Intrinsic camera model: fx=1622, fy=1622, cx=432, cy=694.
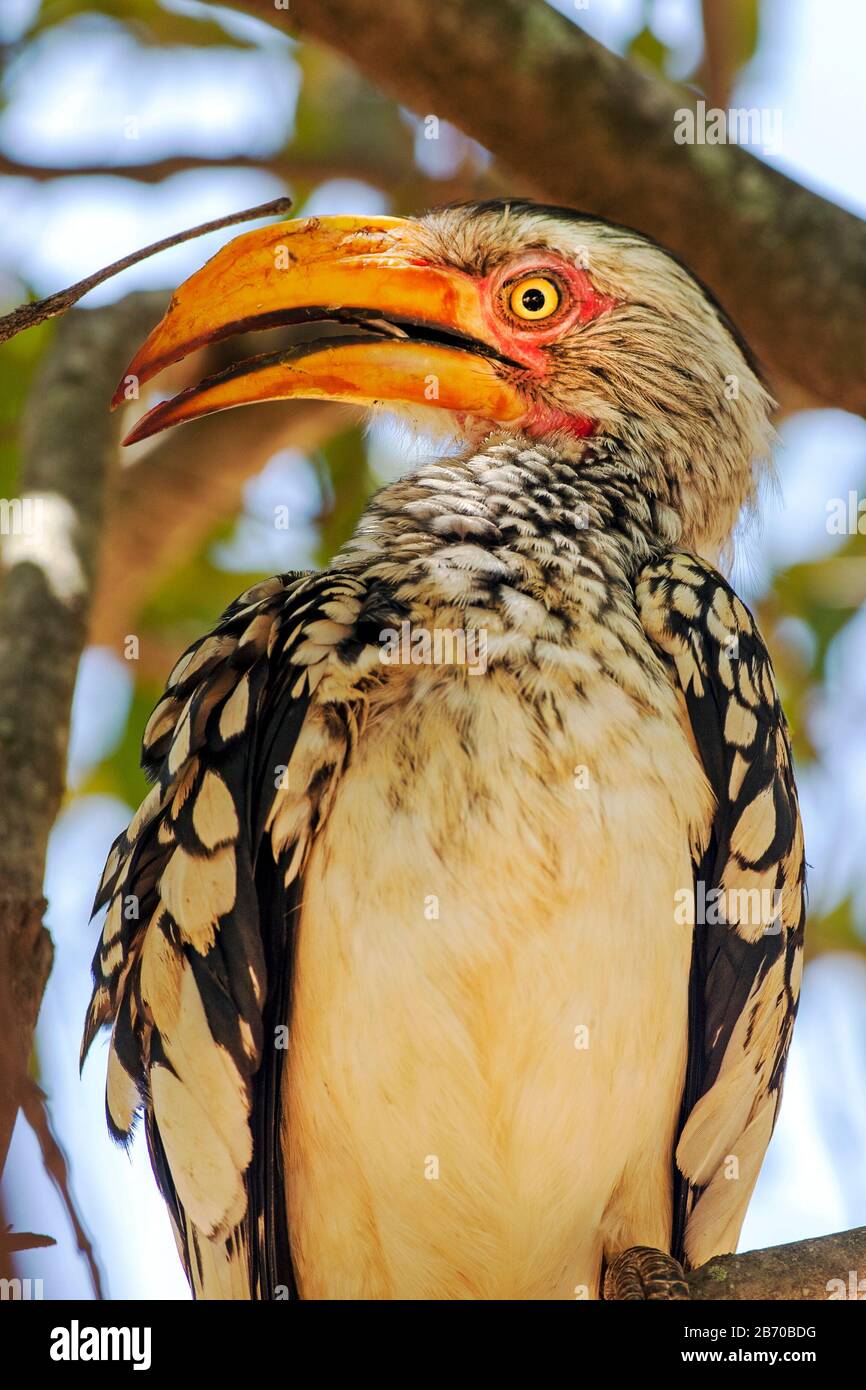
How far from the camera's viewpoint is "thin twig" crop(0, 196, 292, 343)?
2301 millimetres

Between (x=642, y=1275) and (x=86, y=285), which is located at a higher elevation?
(x=86, y=285)

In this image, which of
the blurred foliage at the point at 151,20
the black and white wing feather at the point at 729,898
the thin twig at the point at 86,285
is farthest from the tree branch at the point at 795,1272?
the blurred foliage at the point at 151,20

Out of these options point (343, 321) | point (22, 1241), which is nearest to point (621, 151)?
point (343, 321)

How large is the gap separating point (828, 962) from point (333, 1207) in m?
3.42

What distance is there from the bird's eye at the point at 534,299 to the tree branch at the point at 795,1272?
2.43 meters

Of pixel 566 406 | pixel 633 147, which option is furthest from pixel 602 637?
pixel 633 147

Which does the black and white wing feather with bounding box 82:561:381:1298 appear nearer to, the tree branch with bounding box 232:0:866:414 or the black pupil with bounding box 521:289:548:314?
the black pupil with bounding box 521:289:548:314

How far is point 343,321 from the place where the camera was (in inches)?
155

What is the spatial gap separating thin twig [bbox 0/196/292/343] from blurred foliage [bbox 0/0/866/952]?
3.40m

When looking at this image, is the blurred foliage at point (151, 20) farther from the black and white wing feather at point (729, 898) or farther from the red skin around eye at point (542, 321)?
the black and white wing feather at point (729, 898)

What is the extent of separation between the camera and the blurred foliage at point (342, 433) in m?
6.03

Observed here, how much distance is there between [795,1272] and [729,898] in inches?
38.0

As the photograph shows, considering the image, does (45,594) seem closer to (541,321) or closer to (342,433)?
(541,321)
